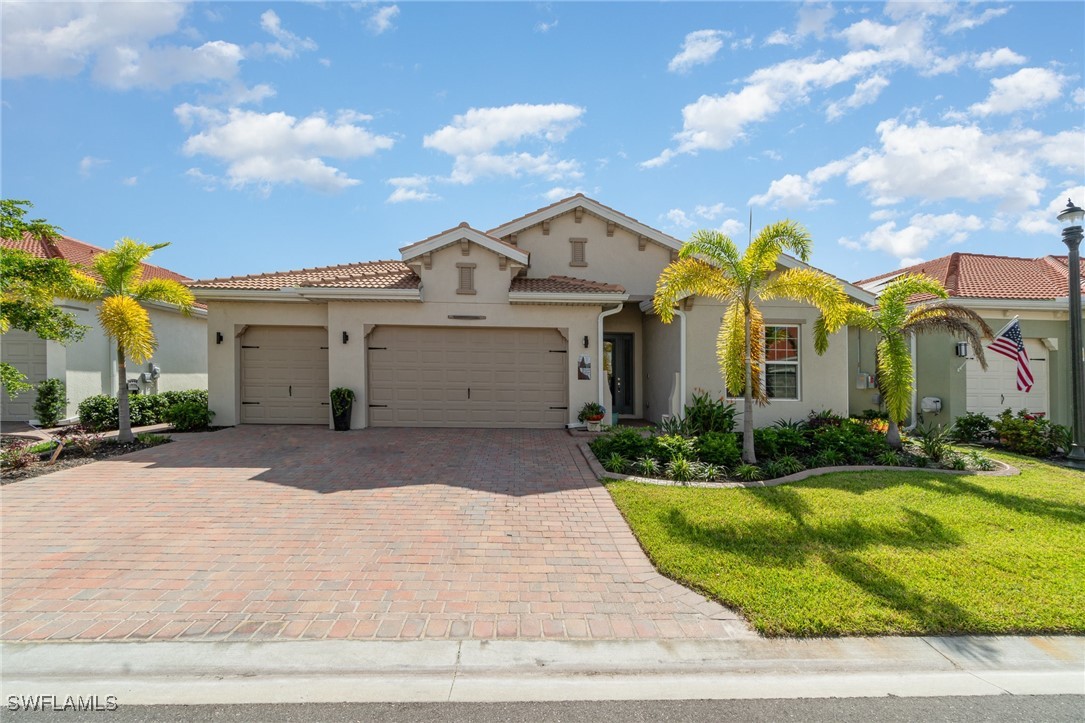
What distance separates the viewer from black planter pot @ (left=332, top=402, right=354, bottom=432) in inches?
459

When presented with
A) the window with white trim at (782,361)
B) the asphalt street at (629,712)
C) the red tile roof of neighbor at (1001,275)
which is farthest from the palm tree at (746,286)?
the red tile roof of neighbor at (1001,275)

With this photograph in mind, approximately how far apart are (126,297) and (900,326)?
49.6 feet

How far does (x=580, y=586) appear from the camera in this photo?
4.38 metres

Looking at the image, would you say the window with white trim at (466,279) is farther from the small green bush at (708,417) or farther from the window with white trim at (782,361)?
the window with white trim at (782,361)

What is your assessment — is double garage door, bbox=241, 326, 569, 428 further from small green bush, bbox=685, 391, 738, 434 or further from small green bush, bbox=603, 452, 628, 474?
small green bush, bbox=603, 452, 628, 474

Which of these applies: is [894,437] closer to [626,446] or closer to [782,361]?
[782,361]

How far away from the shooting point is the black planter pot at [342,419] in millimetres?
11664

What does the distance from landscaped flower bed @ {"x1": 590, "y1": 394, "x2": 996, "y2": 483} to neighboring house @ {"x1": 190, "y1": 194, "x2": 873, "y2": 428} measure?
194cm

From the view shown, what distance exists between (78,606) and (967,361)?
16758 mm

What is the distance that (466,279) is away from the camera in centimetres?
1210

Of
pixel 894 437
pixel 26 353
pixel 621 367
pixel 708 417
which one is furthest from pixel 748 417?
pixel 26 353

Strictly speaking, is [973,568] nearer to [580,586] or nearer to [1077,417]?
[580,586]

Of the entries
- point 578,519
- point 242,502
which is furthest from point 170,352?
point 578,519

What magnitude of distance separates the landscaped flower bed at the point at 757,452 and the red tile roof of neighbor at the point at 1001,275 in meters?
5.51
